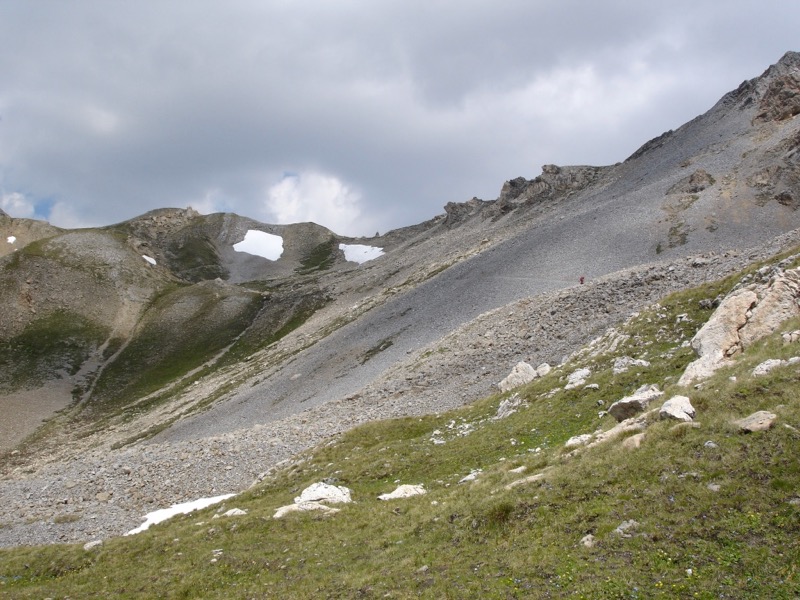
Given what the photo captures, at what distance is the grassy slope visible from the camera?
12.1m

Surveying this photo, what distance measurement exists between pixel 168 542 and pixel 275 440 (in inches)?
748

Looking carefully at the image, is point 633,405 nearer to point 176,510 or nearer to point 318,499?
point 318,499

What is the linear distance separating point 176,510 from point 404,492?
1660 centimetres

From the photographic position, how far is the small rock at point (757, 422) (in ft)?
49.0

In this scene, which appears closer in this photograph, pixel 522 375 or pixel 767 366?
pixel 767 366

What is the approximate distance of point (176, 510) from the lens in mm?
33094

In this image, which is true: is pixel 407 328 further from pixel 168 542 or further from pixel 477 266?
pixel 168 542

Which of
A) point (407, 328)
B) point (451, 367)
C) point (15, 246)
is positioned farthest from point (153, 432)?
point (15, 246)

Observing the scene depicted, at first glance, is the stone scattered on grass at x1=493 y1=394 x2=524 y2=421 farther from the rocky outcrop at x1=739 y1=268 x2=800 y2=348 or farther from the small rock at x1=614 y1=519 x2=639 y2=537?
the small rock at x1=614 y1=519 x2=639 y2=537

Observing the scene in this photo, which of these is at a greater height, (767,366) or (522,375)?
(767,366)

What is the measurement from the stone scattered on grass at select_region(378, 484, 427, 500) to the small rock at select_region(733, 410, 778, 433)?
13097mm

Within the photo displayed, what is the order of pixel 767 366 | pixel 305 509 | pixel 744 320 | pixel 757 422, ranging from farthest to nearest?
pixel 744 320, pixel 305 509, pixel 767 366, pixel 757 422

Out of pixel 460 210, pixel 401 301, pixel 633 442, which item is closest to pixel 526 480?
pixel 633 442

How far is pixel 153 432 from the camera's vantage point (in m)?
64.9
